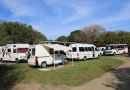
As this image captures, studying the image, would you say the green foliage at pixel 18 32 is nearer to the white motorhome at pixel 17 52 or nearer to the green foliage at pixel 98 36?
the green foliage at pixel 98 36

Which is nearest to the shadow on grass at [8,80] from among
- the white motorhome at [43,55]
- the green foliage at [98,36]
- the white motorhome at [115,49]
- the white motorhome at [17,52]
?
the white motorhome at [43,55]

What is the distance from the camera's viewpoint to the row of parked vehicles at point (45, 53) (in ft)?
88.1

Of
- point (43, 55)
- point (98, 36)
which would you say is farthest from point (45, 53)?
point (98, 36)

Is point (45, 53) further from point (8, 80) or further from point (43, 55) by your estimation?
point (8, 80)

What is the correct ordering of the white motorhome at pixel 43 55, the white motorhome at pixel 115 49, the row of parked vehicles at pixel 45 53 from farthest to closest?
1. the white motorhome at pixel 115 49
2. the row of parked vehicles at pixel 45 53
3. the white motorhome at pixel 43 55

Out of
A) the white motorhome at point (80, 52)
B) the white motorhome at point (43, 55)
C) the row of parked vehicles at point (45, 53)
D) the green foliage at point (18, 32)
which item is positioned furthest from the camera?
the green foliage at point (18, 32)

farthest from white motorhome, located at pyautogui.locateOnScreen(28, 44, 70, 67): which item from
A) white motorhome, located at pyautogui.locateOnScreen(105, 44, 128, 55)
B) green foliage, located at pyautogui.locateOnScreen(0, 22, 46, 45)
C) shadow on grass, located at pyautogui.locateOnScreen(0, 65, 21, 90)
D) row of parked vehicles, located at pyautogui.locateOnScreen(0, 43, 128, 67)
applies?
green foliage, located at pyautogui.locateOnScreen(0, 22, 46, 45)

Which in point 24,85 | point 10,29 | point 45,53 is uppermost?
point 10,29

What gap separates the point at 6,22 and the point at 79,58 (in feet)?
153

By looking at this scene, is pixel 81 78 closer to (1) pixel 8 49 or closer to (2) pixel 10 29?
(1) pixel 8 49

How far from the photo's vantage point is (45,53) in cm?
2723

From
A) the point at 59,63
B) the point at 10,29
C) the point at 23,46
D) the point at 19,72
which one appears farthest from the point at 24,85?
the point at 10,29

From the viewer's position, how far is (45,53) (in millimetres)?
27234

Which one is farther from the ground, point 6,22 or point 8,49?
point 6,22
